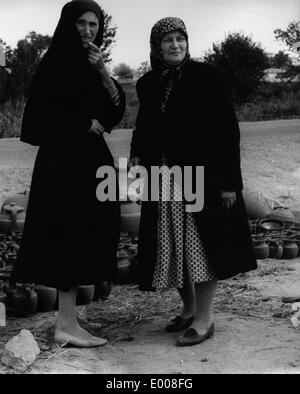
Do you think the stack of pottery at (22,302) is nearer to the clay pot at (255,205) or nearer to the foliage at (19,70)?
the clay pot at (255,205)

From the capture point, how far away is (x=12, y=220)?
7340 mm

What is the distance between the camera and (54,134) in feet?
14.2

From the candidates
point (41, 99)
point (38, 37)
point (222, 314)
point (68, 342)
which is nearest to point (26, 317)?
point (68, 342)

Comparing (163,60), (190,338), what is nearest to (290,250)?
(190,338)

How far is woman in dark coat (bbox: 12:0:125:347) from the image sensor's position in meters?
4.29

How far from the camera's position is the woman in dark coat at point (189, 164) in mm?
4340

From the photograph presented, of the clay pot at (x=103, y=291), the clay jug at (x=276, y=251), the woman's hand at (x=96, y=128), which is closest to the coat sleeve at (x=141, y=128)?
the woman's hand at (x=96, y=128)

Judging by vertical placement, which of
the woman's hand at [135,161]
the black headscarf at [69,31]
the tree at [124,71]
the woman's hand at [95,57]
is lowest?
the woman's hand at [135,161]

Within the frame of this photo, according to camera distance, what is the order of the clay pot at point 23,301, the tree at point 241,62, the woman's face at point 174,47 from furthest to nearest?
the tree at point 241,62 < the clay pot at point 23,301 < the woman's face at point 174,47

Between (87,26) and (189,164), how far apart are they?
957 mm

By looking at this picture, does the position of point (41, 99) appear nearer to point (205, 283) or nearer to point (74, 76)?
point (74, 76)

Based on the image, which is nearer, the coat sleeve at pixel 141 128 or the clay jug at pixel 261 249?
the coat sleeve at pixel 141 128

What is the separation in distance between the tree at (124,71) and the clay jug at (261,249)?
3329 centimetres
